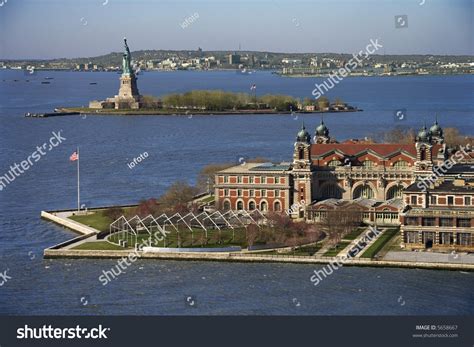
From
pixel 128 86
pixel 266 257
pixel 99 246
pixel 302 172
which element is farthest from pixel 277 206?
pixel 128 86

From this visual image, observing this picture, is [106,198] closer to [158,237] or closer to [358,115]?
[158,237]

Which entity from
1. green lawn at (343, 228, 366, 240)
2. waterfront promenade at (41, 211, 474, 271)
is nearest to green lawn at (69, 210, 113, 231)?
waterfront promenade at (41, 211, 474, 271)

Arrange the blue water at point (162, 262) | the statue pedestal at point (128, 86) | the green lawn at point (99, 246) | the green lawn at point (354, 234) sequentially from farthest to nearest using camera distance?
the statue pedestal at point (128, 86)
the green lawn at point (354, 234)
the green lawn at point (99, 246)
the blue water at point (162, 262)

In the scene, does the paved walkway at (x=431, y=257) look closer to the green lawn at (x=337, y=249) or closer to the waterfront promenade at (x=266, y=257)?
the waterfront promenade at (x=266, y=257)

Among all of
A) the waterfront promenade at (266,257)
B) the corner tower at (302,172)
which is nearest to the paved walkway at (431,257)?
the waterfront promenade at (266,257)

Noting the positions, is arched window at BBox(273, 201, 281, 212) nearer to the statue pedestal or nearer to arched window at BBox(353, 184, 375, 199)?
arched window at BBox(353, 184, 375, 199)

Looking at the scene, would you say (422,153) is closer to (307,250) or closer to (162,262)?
(307,250)
